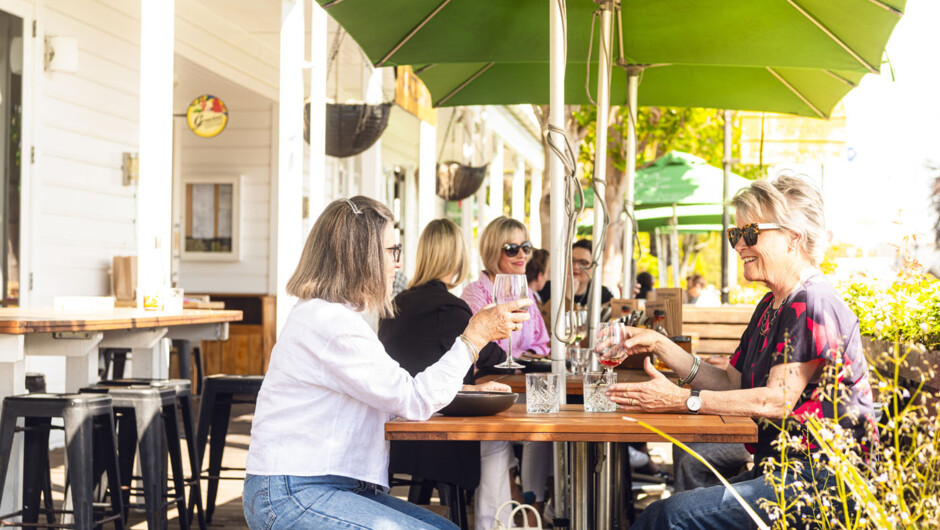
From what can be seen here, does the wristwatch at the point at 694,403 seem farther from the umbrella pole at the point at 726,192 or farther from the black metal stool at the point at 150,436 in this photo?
the umbrella pole at the point at 726,192

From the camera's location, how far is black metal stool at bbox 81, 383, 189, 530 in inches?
165

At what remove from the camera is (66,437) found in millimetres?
3707

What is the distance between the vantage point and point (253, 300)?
35.1ft

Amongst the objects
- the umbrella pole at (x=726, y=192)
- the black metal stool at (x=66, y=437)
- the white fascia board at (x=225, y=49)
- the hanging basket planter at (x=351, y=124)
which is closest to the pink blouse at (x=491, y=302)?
the black metal stool at (x=66, y=437)

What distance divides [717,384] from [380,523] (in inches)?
53.3

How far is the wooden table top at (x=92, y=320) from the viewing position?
3717mm

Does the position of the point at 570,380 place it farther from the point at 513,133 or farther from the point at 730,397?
the point at 513,133

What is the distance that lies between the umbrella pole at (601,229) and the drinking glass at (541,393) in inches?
14.5

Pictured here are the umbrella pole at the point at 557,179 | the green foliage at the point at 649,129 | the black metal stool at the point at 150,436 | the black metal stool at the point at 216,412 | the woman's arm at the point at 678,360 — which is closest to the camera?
the umbrella pole at the point at 557,179

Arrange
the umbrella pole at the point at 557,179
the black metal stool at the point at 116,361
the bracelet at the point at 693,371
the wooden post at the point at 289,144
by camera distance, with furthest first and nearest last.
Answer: the black metal stool at the point at 116,361 → the wooden post at the point at 289,144 → the bracelet at the point at 693,371 → the umbrella pole at the point at 557,179

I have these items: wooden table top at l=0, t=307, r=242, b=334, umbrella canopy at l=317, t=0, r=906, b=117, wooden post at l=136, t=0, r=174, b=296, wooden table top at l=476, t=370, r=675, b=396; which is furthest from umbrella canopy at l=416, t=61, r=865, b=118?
wooden table top at l=476, t=370, r=675, b=396

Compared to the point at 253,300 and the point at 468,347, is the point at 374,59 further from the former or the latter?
the point at 253,300

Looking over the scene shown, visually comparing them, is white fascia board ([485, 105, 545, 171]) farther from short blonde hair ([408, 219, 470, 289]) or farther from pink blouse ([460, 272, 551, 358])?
short blonde hair ([408, 219, 470, 289])

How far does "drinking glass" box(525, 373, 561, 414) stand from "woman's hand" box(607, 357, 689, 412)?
0.54 feet
